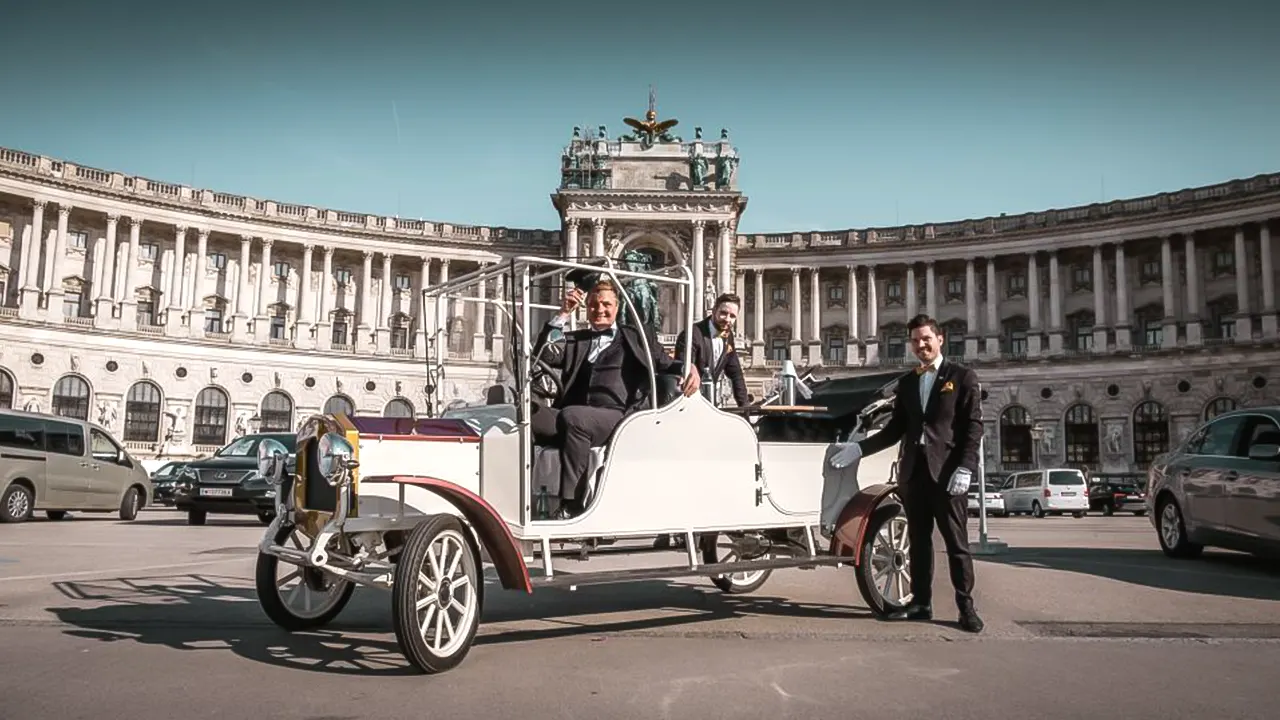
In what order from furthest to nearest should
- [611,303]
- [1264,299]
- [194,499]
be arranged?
[1264,299] < [194,499] < [611,303]

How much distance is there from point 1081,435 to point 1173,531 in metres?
42.3

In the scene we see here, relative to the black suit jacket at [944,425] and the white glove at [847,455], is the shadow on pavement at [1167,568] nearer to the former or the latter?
the black suit jacket at [944,425]

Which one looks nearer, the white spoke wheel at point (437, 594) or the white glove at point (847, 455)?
the white spoke wheel at point (437, 594)

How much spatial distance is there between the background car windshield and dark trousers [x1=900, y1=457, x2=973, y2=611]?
90.9 ft

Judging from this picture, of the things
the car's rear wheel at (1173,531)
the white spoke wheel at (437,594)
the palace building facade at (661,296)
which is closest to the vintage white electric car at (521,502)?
the white spoke wheel at (437,594)

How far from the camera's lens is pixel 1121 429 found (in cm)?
4900

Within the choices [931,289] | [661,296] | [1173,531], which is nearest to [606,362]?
[1173,531]

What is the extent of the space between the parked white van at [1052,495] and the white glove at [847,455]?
27.1m

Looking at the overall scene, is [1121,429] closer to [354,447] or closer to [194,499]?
[194,499]

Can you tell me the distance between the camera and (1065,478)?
32.2 metres

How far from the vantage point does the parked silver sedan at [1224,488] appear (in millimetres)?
9711

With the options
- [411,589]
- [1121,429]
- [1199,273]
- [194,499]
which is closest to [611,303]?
[411,589]

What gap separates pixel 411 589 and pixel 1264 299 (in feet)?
175

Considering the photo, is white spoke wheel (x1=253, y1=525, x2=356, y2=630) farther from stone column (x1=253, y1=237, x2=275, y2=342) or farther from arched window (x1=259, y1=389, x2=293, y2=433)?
stone column (x1=253, y1=237, x2=275, y2=342)
